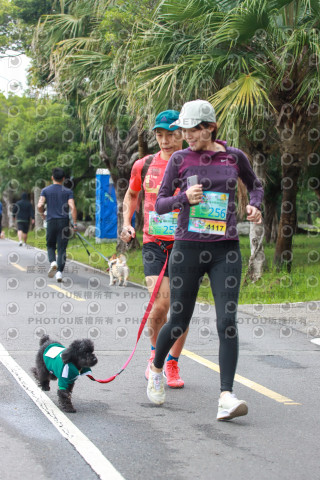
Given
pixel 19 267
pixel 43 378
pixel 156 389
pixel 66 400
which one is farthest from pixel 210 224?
pixel 19 267

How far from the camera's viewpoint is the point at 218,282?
15.4ft

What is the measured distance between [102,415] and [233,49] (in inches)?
324

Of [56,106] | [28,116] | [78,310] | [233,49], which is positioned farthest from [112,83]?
[28,116]

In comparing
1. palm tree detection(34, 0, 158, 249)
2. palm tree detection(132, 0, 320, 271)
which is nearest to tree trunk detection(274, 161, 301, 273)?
palm tree detection(132, 0, 320, 271)

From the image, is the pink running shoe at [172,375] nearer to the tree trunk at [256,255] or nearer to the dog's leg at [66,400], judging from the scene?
the dog's leg at [66,400]

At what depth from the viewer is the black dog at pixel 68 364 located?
472 cm

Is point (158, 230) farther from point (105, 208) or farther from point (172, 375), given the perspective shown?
point (105, 208)

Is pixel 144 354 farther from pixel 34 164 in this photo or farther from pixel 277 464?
pixel 34 164

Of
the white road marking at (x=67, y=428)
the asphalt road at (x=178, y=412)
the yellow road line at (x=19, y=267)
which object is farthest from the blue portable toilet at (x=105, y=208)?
the white road marking at (x=67, y=428)

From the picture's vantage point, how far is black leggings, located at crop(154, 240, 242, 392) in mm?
4637

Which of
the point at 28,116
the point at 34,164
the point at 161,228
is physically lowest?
the point at 161,228

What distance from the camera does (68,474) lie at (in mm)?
3672

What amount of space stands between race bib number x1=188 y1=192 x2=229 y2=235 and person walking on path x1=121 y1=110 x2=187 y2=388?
0.75 m

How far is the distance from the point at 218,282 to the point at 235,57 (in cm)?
760
